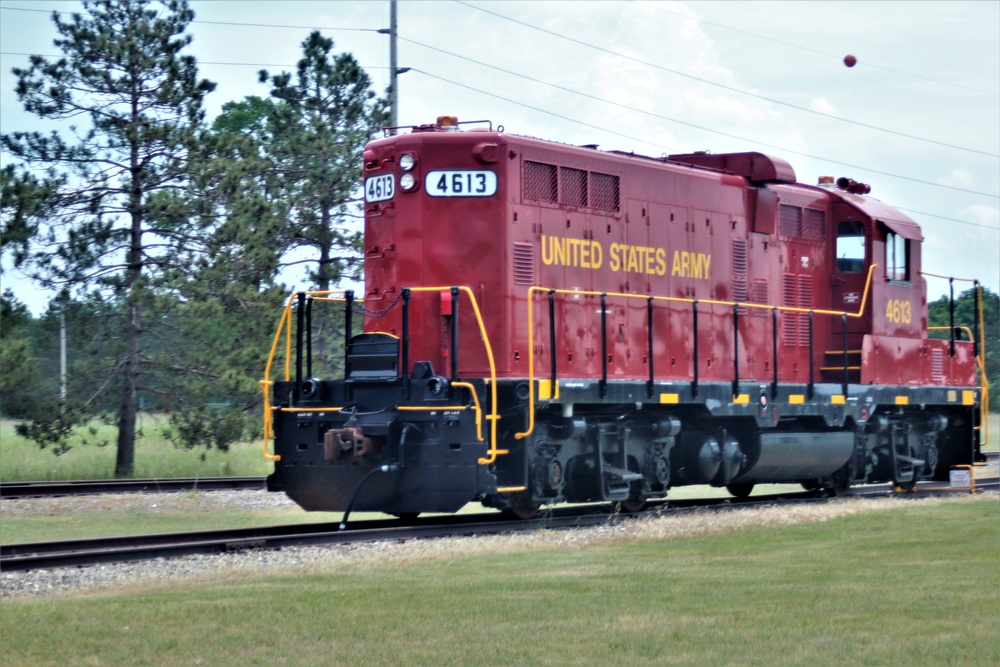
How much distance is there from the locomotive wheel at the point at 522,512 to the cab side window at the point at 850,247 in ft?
22.7

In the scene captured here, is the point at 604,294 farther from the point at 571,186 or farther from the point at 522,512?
the point at 522,512

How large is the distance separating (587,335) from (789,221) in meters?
4.91

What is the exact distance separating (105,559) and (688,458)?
25.7 feet

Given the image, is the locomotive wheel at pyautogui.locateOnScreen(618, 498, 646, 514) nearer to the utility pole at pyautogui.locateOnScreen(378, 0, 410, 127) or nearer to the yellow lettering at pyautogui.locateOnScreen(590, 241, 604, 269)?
the yellow lettering at pyautogui.locateOnScreen(590, 241, 604, 269)

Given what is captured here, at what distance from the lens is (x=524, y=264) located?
14078 mm

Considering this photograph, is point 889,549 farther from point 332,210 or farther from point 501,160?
point 332,210

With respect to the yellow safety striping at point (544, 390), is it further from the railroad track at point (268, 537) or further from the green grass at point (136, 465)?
the green grass at point (136, 465)

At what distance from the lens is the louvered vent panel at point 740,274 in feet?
55.5

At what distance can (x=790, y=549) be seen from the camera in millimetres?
12000

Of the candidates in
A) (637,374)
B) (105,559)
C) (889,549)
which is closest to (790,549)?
(889,549)

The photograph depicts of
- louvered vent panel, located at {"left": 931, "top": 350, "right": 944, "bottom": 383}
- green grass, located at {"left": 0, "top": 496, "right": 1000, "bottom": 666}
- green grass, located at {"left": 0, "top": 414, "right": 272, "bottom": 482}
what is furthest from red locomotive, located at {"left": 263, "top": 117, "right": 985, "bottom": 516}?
green grass, located at {"left": 0, "top": 414, "right": 272, "bottom": 482}

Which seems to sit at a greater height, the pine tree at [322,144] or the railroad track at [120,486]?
the pine tree at [322,144]

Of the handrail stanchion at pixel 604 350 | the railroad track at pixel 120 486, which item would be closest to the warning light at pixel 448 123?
the handrail stanchion at pixel 604 350

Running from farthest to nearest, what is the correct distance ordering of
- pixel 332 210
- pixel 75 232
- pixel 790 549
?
pixel 332 210 < pixel 75 232 < pixel 790 549
